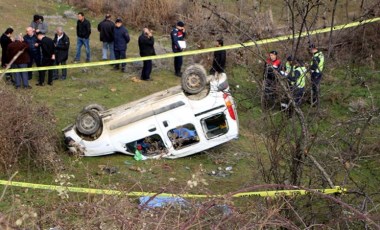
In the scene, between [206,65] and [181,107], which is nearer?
[181,107]

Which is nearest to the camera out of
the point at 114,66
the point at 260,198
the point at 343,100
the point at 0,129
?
the point at 260,198

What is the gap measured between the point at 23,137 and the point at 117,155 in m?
2.10

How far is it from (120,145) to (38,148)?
1685mm

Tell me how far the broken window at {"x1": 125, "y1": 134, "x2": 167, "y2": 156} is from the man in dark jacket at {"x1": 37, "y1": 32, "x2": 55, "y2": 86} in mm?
4129

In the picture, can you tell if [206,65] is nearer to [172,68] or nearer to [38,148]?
[172,68]

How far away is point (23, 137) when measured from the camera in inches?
372

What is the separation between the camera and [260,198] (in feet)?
24.1

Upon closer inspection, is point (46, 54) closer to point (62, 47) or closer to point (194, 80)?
point (62, 47)

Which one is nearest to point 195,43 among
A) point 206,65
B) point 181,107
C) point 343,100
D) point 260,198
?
point 206,65

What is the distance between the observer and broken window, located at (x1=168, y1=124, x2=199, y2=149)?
10609mm

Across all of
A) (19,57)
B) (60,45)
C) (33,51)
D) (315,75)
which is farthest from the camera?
(60,45)

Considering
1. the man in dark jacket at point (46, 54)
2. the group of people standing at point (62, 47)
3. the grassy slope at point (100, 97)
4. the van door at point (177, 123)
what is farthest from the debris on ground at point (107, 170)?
the man in dark jacket at point (46, 54)

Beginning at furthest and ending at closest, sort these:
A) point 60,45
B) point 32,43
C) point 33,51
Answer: point 60,45
point 33,51
point 32,43

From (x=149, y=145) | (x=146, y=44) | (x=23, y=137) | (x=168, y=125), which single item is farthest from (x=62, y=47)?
(x=23, y=137)
